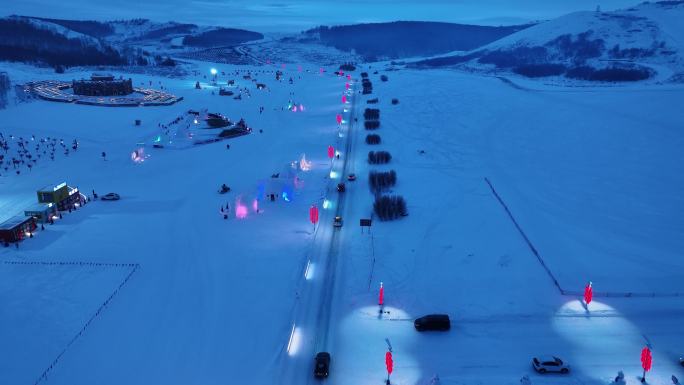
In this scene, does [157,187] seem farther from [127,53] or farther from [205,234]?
[127,53]

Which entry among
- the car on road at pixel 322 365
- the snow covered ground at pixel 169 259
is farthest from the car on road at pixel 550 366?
the snow covered ground at pixel 169 259

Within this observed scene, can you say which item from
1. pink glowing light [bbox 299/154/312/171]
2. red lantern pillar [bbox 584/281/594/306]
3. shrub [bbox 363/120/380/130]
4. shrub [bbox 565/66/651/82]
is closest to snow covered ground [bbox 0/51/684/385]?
red lantern pillar [bbox 584/281/594/306]

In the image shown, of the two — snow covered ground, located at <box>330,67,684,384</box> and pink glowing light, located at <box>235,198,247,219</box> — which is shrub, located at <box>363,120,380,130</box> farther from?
pink glowing light, located at <box>235,198,247,219</box>

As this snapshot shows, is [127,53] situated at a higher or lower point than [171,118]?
higher

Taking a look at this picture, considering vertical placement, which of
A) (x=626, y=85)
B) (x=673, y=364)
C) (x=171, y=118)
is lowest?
(x=673, y=364)

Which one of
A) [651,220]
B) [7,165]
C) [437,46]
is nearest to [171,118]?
[7,165]

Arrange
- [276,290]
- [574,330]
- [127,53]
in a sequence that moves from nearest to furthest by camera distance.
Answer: [574,330] → [276,290] → [127,53]
